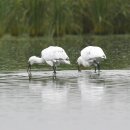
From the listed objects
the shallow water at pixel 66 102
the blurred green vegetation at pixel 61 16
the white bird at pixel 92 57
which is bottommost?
the shallow water at pixel 66 102

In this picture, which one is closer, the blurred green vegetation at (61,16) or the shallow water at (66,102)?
the shallow water at (66,102)

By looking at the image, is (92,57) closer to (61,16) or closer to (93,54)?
(93,54)

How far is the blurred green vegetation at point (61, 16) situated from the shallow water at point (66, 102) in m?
28.4

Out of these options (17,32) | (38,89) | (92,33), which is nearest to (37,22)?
(17,32)

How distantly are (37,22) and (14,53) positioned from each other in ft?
54.4

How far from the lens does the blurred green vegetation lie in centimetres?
4959

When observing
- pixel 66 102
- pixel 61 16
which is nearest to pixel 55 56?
pixel 66 102

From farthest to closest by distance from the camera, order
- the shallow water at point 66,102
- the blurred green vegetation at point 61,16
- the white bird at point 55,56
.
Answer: the blurred green vegetation at point 61,16
the white bird at point 55,56
the shallow water at point 66,102

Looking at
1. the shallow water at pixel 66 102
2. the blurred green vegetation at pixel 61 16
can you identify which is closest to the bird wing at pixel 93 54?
the shallow water at pixel 66 102

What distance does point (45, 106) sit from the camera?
1413cm

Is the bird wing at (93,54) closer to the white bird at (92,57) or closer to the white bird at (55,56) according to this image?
the white bird at (92,57)

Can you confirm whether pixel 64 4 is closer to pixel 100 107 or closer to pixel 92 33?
pixel 92 33

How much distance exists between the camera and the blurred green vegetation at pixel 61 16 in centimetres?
4959

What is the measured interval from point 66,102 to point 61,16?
34.8 metres
